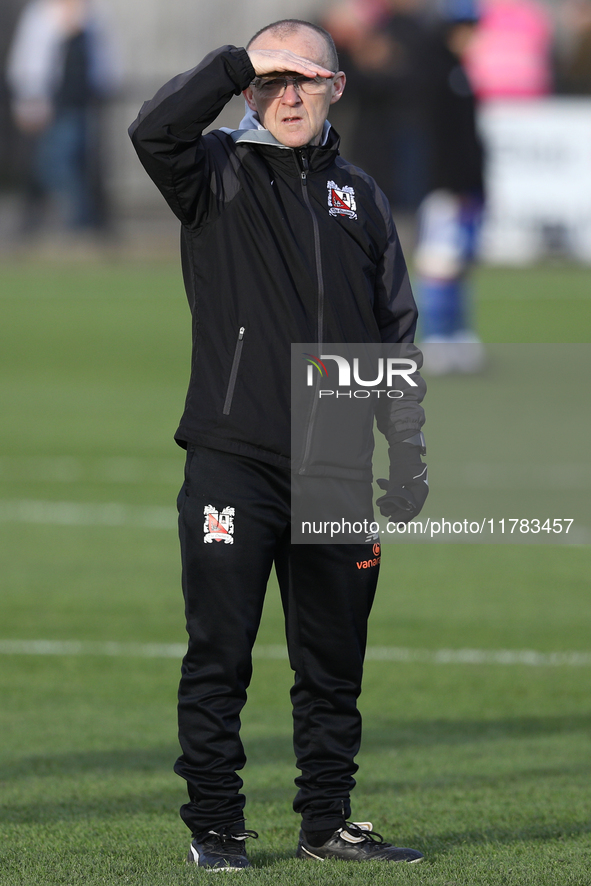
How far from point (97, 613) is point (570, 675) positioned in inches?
88.6

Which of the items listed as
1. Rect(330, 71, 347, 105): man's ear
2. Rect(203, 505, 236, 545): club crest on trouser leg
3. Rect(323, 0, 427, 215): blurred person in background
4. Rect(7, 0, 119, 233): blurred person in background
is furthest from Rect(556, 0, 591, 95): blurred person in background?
Rect(203, 505, 236, 545): club crest on trouser leg

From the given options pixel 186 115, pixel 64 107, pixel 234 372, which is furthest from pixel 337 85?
pixel 64 107

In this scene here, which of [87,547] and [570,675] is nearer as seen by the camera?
[570,675]

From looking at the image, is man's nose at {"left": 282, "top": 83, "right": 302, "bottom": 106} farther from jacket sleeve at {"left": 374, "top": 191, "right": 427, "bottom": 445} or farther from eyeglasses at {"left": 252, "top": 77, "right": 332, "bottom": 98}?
jacket sleeve at {"left": 374, "top": 191, "right": 427, "bottom": 445}

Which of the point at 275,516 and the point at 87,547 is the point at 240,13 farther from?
the point at 275,516

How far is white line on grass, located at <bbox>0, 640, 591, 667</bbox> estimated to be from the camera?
7020mm

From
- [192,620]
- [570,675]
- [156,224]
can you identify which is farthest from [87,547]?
[156,224]

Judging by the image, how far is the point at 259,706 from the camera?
6.33 metres

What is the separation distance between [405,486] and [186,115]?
3.51ft

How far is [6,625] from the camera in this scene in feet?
24.4

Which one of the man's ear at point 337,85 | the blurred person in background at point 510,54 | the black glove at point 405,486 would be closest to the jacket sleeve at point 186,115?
the man's ear at point 337,85

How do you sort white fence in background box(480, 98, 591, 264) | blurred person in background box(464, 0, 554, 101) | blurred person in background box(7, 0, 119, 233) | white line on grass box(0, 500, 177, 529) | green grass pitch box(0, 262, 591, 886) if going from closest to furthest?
1. green grass pitch box(0, 262, 591, 886)
2. white line on grass box(0, 500, 177, 529)
3. white fence in background box(480, 98, 591, 264)
4. blurred person in background box(7, 0, 119, 233)
5. blurred person in background box(464, 0, 554, 101)

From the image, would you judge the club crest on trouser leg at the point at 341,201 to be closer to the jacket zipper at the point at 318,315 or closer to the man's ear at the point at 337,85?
the jacket zipper at the point at 318,315

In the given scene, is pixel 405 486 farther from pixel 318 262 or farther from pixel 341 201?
pixel 341 201
